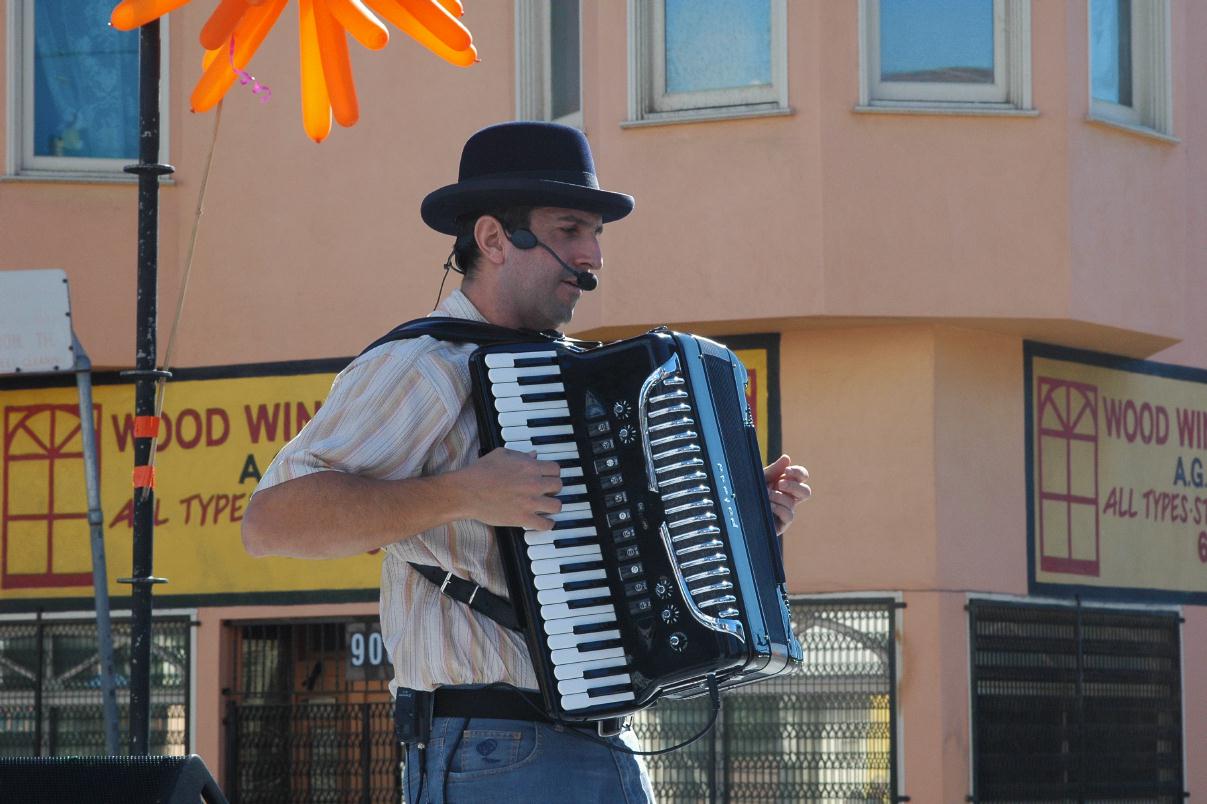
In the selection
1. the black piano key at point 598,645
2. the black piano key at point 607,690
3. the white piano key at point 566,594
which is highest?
the white piano key at point 566,594

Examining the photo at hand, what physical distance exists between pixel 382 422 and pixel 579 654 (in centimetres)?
57

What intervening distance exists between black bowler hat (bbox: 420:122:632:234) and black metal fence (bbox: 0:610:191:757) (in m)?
7.54

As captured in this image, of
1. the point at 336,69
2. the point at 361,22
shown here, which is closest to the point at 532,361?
the point at 361,22

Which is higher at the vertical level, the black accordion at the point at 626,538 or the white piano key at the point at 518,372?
the white piano key at the point at 518,372

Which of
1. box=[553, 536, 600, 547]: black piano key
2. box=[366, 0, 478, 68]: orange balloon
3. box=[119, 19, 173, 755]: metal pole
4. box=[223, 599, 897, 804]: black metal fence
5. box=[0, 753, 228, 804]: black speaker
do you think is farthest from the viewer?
box=[223, 599, 897, 804]: black metal fence

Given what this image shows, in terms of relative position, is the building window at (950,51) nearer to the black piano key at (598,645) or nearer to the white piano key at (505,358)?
the white piano key at (505,358)

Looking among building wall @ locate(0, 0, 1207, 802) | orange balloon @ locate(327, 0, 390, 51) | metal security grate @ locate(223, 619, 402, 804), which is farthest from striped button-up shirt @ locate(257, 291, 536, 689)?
metal security grate @ locate(223, 619, 402, 804)

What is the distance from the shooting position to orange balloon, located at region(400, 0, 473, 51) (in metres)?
5.81

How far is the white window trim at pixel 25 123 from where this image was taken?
37.1 feet

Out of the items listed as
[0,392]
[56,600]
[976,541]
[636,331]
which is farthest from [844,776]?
[0,392]

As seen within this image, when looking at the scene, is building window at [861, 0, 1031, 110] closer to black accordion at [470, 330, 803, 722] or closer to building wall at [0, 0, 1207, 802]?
building wall at [0, 0, 1207, 802]

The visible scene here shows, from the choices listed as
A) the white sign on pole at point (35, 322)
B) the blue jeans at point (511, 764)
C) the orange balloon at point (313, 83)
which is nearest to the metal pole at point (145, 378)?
the orange balloon at point (313, 83)

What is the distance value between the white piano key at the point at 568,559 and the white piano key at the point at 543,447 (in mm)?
176

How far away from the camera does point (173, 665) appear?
36.5 ft
